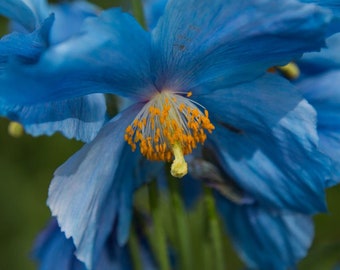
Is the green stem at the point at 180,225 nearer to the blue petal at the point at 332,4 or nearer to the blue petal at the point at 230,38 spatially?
the blue petal at the point at 230,38

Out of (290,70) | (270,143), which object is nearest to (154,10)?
(290,70)

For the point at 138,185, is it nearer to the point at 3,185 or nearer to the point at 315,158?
the point at 315,158

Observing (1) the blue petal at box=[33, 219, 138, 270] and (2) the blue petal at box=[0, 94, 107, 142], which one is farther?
(1) the blue petal at box=[33, 219, 138, 270]

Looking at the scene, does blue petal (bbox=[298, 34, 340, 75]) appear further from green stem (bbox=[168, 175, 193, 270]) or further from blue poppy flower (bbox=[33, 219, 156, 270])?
blue poppy flower (bbox=[33, 219, 156, 270])

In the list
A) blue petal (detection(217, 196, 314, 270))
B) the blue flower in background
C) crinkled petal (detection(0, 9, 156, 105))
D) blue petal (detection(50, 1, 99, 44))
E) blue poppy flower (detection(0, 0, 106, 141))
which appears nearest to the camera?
crinkled petal (detection(0, 9, 156, 105))

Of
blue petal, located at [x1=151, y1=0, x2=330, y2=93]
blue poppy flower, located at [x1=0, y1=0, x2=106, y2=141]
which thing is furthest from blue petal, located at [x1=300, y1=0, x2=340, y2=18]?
blue poppy flower, located at [x1=0, y1=0, x2=106, y2=141]
